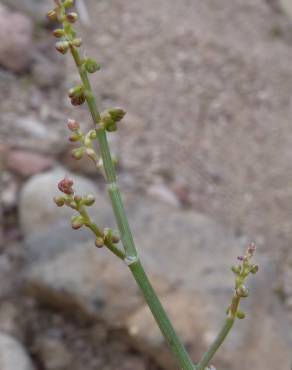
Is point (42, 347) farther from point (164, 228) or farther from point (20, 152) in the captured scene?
point (20, 152)

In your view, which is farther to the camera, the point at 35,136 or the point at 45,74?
the point at 45,74

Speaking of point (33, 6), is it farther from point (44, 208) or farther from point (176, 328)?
point (176, 328)

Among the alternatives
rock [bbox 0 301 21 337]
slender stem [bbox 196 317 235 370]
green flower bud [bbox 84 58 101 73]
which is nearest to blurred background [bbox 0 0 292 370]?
rock [bbox 0 301 21 337]

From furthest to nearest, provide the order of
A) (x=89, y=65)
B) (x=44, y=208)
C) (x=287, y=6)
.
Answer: (x=287, y=6) → (x=44, y=208) → (x=89, y=65)

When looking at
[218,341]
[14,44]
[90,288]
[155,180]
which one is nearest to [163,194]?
[155,180]

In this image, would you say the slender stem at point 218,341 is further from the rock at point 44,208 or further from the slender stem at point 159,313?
the rock at point 44,208

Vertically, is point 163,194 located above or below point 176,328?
above
